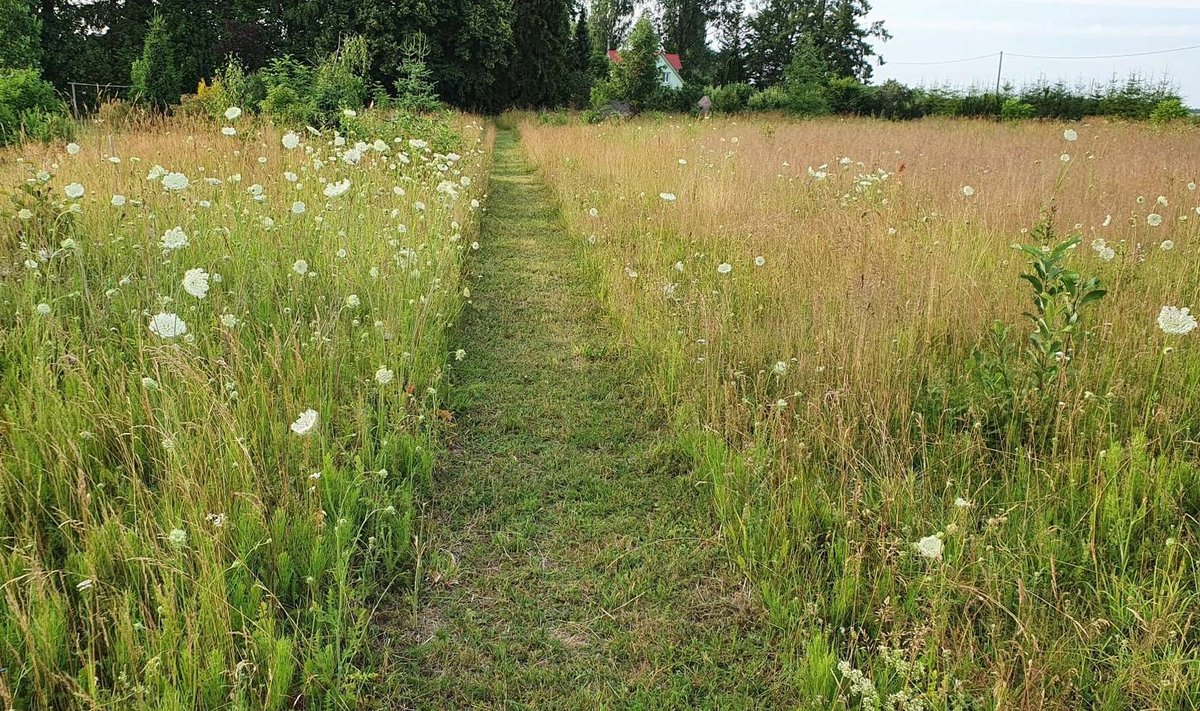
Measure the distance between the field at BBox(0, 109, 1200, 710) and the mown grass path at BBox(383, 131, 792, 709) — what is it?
14mm

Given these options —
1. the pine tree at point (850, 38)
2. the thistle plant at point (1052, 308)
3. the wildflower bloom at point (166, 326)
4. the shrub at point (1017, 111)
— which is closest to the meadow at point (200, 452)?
the wildflower bloom at point (166, 326)

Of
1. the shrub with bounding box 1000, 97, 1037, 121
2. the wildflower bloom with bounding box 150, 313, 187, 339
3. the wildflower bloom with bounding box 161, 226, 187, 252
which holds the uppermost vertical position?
the shrub with bounding box 1000, 97, 1037, 121

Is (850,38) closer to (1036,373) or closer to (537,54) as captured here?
(537,54)

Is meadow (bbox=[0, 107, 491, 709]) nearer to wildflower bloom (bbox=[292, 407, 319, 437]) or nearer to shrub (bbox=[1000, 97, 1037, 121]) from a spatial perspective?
wildflower bloom (bbox=[292, 407, 319, 437])

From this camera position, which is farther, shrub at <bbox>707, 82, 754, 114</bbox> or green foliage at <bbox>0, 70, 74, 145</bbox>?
shrub at <bbox>707, 82, 754, 114</bbox>

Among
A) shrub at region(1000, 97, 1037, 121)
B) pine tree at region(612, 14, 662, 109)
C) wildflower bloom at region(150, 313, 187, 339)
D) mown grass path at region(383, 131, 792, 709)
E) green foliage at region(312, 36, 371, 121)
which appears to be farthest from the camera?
pine tree at region(612, 14, 662, 109)

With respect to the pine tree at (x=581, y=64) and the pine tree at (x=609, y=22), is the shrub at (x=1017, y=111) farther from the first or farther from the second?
the pine tree at (x=609, y=22)

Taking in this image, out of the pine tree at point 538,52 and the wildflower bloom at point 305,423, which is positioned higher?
the pine tree at point 538,52

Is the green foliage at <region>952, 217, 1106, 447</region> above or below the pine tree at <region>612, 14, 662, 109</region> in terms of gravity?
below

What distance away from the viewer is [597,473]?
3359 millimetres

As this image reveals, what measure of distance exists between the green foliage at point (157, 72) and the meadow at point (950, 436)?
25.6 meters

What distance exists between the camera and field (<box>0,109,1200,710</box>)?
2008mm

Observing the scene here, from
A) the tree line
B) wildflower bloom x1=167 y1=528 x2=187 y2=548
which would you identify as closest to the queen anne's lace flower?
wildflower bloom x1=167 y1=528 x2=187 y2=548

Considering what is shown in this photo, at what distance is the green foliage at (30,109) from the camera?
371 inches
